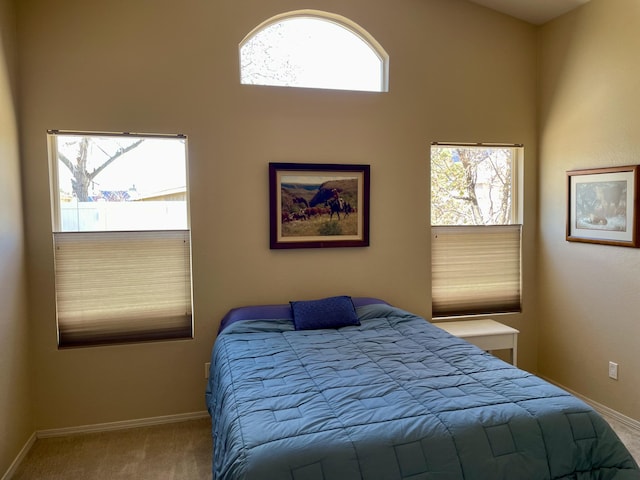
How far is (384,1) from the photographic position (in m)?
3.44

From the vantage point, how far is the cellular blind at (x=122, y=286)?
3.06m

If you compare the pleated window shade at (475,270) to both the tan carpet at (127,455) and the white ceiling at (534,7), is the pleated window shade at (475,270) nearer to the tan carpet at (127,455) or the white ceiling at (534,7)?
the white ceiling at (534,7)

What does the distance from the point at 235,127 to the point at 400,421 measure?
232 cm

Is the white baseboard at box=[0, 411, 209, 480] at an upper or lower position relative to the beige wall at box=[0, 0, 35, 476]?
lower

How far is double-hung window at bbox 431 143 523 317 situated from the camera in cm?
372

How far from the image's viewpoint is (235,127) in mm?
3223

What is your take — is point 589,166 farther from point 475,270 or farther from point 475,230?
point 475,270

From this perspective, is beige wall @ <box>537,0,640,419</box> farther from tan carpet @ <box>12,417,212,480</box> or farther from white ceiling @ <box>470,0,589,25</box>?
tan carpet @ <box>12,417,212,480</box>

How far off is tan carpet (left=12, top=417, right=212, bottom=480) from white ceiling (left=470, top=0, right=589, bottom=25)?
152 inches

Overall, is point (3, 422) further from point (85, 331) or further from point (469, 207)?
point (469, 207)

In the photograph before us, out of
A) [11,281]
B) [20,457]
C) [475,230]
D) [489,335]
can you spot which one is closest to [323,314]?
[489,335]

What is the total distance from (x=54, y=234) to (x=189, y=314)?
104 centimetres

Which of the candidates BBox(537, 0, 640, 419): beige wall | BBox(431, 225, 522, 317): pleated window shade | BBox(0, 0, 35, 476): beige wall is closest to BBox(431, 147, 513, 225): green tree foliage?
BBox(431, 225, 522, 317): pleated window shade

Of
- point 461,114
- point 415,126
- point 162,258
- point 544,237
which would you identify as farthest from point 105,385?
point 544,237
